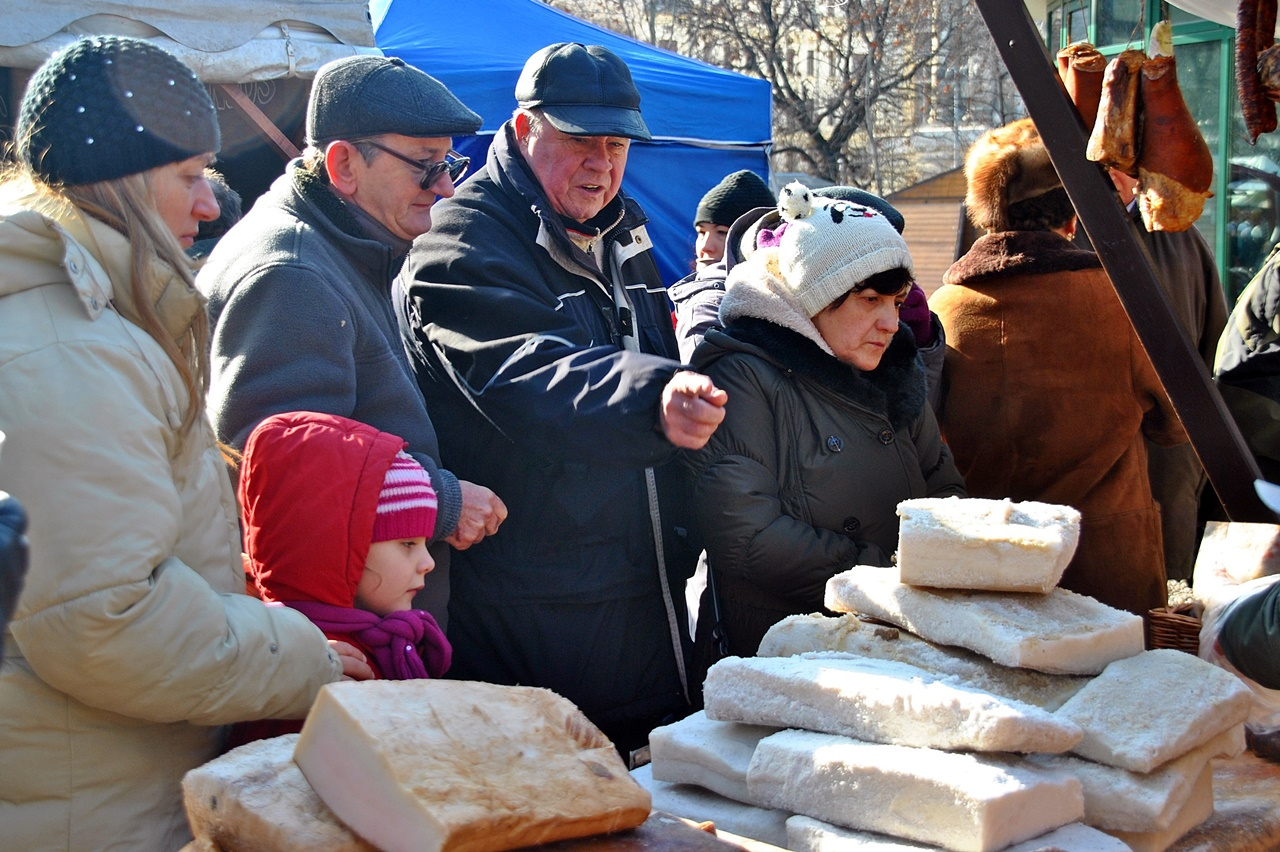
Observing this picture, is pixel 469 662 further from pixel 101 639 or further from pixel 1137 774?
pixel 1137 774

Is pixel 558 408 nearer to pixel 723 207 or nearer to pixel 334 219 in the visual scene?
pixel 334 219

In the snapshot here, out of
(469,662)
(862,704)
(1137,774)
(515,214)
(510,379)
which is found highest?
(515,214)

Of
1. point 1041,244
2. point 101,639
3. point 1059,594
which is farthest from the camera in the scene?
point 1041,244

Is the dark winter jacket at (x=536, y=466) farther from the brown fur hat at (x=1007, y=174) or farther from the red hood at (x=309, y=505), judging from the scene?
the brown fur hat at (x=1007, y=174)

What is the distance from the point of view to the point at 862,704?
5.40ft

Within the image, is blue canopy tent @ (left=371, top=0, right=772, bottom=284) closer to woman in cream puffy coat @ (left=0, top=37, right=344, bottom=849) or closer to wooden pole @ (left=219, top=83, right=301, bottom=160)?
wooden pole @ (left=219, top=83, right=301, bottom=160)

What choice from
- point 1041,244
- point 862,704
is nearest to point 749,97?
point 1041,244

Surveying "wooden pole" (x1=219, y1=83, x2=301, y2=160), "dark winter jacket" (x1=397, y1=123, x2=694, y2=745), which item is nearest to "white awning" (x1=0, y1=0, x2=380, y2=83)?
"wooden pole" (x1=219, y1=83, x2=301, y2=160)

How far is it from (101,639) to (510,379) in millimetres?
1088

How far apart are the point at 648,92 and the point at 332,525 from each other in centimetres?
644

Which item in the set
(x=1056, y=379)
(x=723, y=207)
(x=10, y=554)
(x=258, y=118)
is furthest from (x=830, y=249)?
(x=258, y=118)

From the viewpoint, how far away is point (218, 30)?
19.4ft

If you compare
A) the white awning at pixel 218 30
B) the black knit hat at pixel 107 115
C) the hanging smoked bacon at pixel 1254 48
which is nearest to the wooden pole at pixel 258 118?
the white awning at pixel 218 30

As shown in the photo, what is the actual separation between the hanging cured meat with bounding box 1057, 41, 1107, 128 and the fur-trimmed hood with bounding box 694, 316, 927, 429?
2.61 feet
